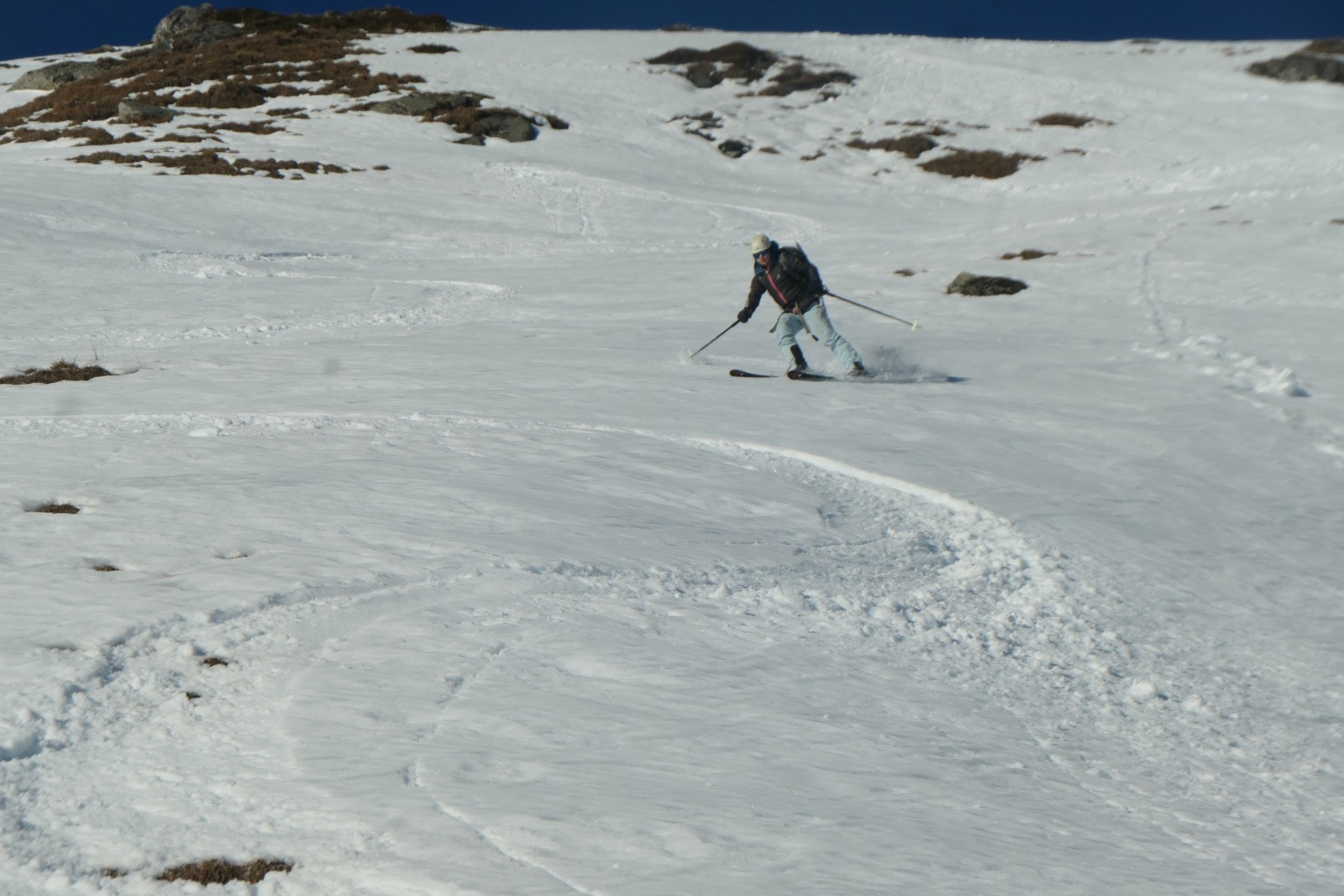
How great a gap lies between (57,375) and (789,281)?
787 centimetres

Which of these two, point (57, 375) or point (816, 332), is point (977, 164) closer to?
point (816, 332)

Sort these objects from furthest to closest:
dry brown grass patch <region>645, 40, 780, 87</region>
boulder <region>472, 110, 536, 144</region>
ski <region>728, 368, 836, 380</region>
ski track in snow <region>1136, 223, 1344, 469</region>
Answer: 1. dry brown grass patch <region>645, 40, 780, 87</region>
2. boulder <region>472, 110, 536, 144</region>
3. ski <region>728, 368, 836, 380</region>
4. ski track in snow <region>1136, 223, 1344, 469</region>

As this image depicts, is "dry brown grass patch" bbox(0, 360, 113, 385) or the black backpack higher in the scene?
the black backpack

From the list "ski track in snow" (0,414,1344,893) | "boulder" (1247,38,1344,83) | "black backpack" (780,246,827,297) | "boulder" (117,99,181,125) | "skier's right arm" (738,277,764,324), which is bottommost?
"ski track in snow" (0,414,1344,893)

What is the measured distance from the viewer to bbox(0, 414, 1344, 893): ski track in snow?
4.34 metres

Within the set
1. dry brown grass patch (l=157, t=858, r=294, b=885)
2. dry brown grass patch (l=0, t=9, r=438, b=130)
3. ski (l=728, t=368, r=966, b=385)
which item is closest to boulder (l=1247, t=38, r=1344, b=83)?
dry brown grass patch (l=0, t=9, r=438, b=130)

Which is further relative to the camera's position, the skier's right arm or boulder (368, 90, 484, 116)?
boulder (368, 90, 484, 116)

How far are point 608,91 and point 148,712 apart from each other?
41.6 m

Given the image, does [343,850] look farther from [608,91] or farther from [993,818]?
[608,91]

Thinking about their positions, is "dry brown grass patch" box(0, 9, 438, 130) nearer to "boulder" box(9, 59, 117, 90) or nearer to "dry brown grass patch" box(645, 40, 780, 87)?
"boulder" box(9, 59, 117, 90)

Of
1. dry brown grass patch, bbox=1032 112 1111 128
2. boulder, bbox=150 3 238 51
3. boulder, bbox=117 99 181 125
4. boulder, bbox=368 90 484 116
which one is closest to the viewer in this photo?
boulder, bbox=117 99 181 125

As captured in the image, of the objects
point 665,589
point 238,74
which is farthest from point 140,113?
point 665,589

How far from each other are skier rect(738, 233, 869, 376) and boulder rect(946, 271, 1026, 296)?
721cm

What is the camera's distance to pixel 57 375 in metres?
12.2
